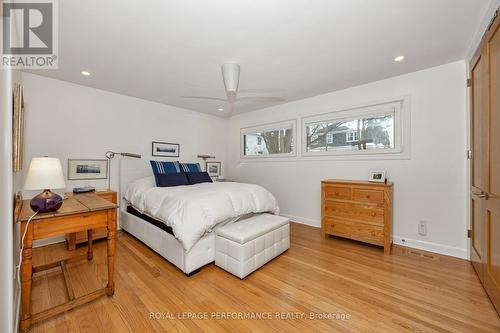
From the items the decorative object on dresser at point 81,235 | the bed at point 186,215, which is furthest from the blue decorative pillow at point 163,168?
the decorative object on dresser at point 81,235

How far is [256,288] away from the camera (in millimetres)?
1967

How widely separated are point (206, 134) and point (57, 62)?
9.31ft

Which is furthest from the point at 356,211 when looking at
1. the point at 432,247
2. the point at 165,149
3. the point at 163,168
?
the point at 165,149

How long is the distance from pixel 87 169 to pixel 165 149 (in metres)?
1.32

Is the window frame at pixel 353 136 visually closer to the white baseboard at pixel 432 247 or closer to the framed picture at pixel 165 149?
the white baseboard at pixel 432 247

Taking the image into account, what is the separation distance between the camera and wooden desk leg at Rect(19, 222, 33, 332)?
4.55 ft

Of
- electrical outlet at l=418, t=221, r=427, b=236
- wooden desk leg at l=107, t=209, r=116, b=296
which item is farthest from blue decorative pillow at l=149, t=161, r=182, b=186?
electrical outlet at l=418, t=221, r=427, b=236

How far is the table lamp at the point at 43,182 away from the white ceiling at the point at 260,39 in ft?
4.10

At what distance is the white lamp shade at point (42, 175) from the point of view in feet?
4.87

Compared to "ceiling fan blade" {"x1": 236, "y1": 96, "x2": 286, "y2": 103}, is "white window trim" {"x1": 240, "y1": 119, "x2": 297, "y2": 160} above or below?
below

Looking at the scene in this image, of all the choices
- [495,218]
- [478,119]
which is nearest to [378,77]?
[478,119]

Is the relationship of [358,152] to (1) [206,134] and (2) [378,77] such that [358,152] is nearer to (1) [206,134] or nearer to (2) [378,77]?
(2) [378,77]

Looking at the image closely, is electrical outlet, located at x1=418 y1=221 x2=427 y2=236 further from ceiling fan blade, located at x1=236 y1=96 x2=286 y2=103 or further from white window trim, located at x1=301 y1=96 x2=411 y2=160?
ceiling fan blade, located at x1=236 y1=96 x2=286 y2=103

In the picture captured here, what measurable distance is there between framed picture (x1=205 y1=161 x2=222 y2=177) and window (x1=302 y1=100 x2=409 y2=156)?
7.38ft
